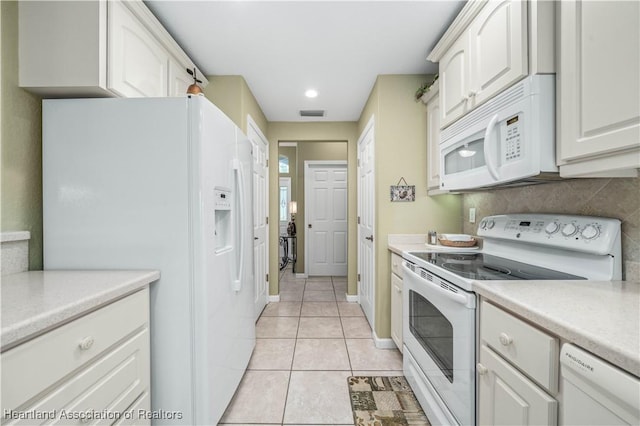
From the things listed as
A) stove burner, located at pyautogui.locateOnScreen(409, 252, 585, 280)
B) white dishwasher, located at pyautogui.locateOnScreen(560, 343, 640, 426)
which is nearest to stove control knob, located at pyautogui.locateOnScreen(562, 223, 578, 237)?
stove burner, located at pyautogui.locateOnScreen(409, 252, 585, 280)

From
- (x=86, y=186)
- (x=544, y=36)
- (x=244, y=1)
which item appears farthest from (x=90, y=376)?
(x=544, y=36)

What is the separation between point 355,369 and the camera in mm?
2107

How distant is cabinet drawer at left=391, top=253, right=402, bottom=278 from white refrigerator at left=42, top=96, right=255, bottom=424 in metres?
1.45

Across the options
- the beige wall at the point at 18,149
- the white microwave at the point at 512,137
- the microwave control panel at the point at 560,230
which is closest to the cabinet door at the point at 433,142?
the white microwave at the point at 512,137

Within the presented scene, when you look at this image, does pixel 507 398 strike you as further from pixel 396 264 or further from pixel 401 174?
pixel 401 174

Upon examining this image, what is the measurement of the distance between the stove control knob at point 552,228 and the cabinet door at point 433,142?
3.04ft

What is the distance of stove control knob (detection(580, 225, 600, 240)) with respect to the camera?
3.74 ft

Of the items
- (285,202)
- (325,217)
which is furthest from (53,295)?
(285,202)

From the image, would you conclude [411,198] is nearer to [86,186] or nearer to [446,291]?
[446,291]

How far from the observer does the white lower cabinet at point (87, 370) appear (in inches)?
27.8

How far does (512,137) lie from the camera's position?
1263 millimetres

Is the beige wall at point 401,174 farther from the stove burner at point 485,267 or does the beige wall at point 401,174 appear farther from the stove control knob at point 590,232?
the stove control knob at point 590,232

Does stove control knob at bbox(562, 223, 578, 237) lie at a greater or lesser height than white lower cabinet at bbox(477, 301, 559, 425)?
greater

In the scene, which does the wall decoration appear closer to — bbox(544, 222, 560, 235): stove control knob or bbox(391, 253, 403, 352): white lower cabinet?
bbox(391, 253, 403, 352): white lower cabinet
